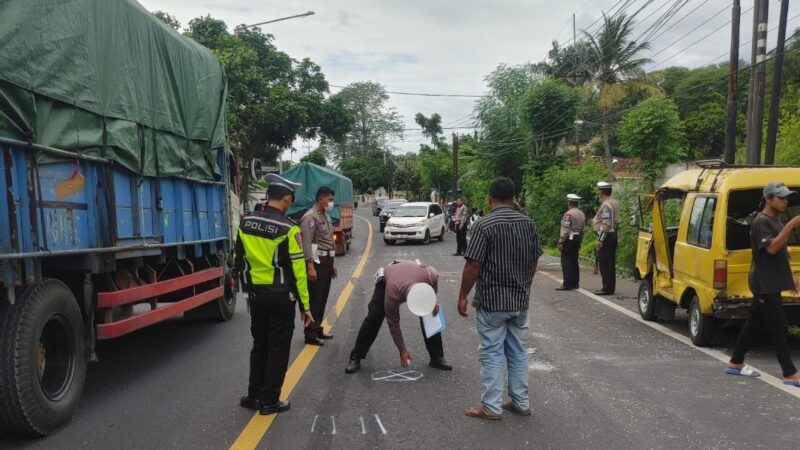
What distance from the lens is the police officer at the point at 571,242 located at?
38.4 ft

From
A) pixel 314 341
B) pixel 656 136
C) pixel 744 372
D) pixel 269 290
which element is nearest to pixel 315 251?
pixel 314 341

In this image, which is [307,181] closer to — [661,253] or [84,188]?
[661,253]

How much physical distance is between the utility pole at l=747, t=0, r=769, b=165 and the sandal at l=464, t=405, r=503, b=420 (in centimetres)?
1037

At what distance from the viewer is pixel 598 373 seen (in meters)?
6.18

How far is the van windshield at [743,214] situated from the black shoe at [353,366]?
4139 mm

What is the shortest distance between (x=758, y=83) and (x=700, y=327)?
8.19 meters

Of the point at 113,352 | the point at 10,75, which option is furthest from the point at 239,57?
the point at 10,75

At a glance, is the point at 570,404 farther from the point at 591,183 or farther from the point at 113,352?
the point at 591,183

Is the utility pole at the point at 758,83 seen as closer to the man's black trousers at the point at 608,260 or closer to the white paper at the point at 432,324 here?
the man's black trousers at the point at 608,260

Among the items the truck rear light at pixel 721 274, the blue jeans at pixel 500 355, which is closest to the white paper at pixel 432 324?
the blue jeans at pixel 500 355

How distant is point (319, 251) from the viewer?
766cm

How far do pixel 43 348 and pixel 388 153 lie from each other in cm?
8482

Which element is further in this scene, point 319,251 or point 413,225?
point 413,225

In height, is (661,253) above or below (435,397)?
above
